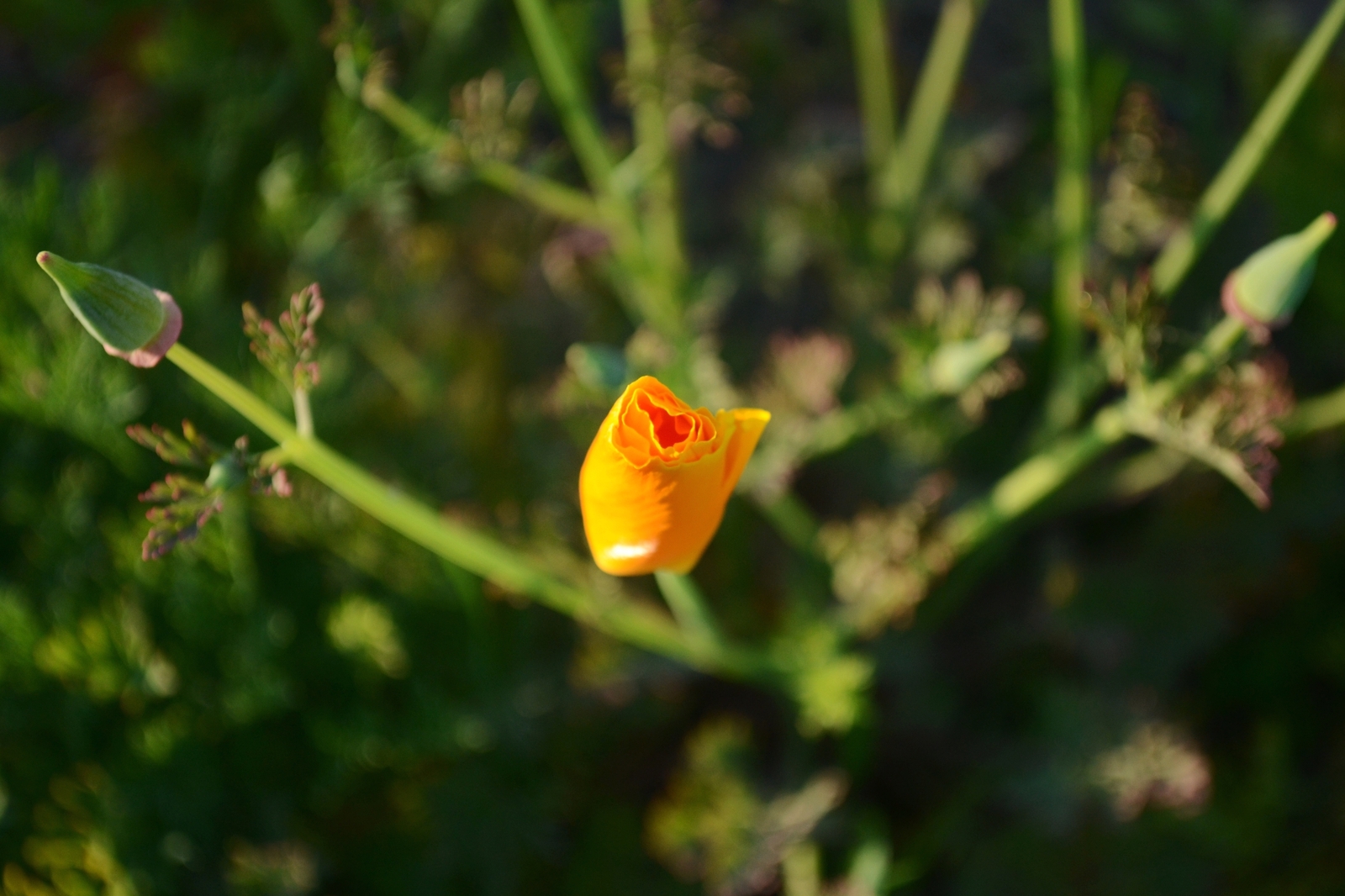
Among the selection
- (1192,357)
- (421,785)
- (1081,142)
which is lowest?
(421,785)

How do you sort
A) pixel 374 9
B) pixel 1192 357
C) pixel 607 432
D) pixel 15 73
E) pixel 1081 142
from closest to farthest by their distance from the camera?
pixel 607 432 → pixel 1192 357 → pixel 1081 142 → pixel 374 9 → pixel 15 73

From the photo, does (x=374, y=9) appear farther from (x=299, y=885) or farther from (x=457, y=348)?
(x=299, y=885)

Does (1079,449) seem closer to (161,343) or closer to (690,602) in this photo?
(690,602)

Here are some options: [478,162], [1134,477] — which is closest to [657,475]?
[478,162]

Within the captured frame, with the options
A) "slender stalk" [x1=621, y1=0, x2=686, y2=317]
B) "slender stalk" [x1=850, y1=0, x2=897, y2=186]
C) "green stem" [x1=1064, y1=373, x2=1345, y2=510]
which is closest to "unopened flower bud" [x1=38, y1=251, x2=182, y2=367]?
"slender stalk" [x1=621, y1=0, x2=686, y2=317]

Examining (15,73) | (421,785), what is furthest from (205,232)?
(421,785)

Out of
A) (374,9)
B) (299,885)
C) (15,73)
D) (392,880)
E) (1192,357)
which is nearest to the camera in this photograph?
(1192,357)

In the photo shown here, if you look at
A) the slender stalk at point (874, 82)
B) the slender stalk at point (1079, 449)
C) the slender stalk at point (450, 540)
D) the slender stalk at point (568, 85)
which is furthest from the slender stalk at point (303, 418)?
the slender stalk at point (874, 82)
